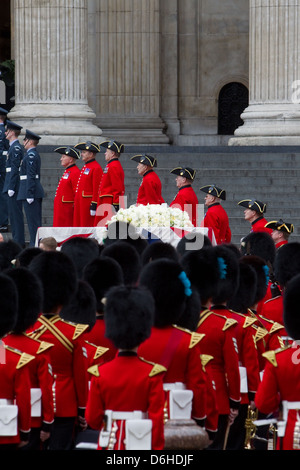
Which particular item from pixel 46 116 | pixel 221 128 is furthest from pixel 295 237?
pixel 221 128

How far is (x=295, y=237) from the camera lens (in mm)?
18312

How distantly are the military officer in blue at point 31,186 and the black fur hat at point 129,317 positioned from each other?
10.9m

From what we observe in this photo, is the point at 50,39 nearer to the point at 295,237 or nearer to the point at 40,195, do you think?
the point at 40,195

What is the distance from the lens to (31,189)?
18047 mm

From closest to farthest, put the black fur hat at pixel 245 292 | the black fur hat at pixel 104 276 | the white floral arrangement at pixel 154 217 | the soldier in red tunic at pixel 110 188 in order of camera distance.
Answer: the black fur hat at pixel 104 276
the black fur hat at pixel 245 292
the white floral arrangement at pixel 154 217
the soldier in red tunic at pixel 110 188

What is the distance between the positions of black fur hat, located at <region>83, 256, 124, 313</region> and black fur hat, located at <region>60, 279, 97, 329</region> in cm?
27

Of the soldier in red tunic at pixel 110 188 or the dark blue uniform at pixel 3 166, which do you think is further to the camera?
the dark blue uniform at pixel 3 166

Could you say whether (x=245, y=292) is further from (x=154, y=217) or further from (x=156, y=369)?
(x=154, y=217)

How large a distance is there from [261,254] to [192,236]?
3.89 feet

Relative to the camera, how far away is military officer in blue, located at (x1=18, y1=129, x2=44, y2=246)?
1805cm

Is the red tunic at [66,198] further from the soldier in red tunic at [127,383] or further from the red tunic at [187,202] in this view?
the soldier in red tunic at [127,383]

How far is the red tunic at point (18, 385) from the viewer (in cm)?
720

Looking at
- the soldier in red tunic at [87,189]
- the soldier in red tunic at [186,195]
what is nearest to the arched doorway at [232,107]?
the soldier in red tunic at [87,189]
